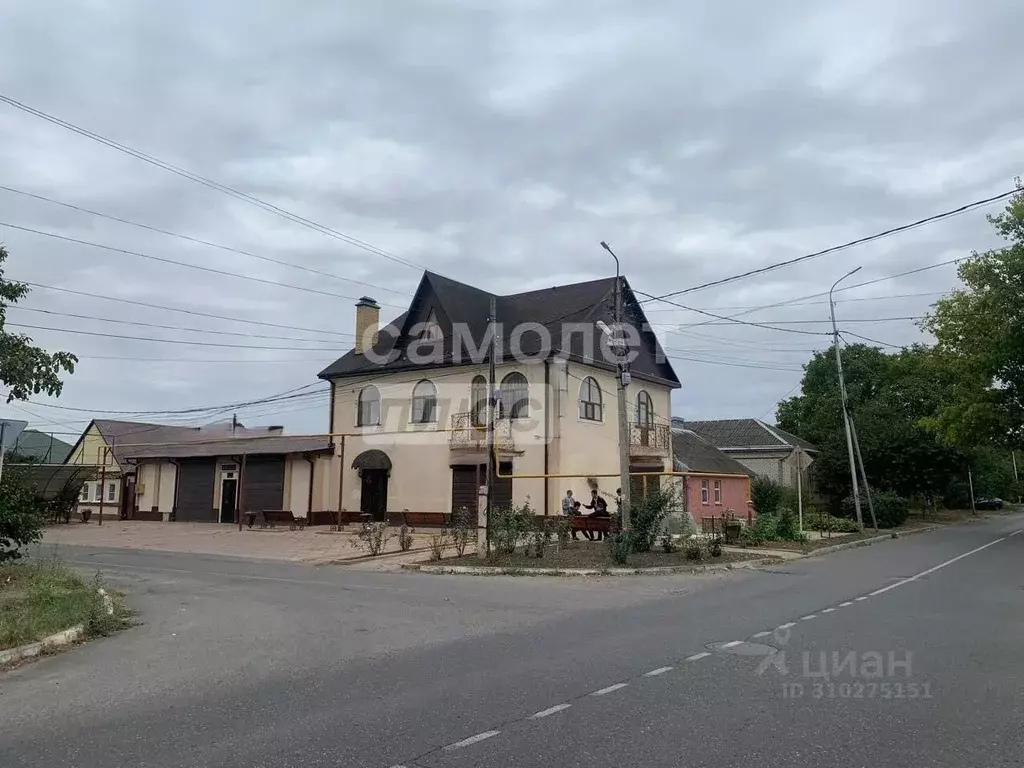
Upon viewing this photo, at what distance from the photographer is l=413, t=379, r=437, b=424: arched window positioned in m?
31.7

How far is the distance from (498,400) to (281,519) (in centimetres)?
1090

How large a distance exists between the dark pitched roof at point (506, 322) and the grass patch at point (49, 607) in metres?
18.8

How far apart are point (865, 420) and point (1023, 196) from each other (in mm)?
19133

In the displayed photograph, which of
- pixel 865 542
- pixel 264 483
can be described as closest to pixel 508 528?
pixel 865 542

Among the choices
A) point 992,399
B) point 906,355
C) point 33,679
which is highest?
point 906,355

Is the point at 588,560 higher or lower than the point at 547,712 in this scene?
higher

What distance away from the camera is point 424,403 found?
32094 millimetres

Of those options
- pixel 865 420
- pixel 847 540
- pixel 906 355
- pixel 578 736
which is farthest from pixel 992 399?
pixel 578 736

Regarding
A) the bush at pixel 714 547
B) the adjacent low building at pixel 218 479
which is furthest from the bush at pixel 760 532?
the adjacent low building at pixel 218 479

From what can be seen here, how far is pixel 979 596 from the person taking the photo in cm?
1261

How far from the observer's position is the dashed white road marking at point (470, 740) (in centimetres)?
516

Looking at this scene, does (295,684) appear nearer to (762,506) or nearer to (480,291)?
(480,291)

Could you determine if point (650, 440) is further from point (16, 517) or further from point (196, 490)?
point (16, 517)

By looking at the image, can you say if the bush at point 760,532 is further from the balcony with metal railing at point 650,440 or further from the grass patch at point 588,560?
the balcony with metal railing at point 650,440
